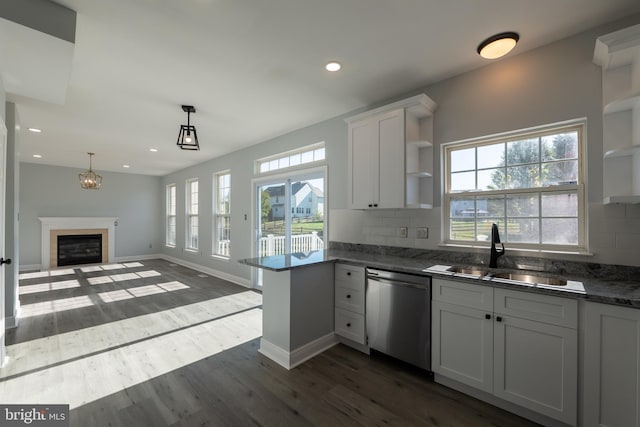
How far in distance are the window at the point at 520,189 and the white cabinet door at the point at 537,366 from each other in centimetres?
84

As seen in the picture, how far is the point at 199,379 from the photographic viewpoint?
2.24 m

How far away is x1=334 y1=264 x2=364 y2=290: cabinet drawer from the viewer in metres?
2.68

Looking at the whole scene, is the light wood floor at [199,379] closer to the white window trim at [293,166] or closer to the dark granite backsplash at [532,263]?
the dark granite backsplash at [532,263]

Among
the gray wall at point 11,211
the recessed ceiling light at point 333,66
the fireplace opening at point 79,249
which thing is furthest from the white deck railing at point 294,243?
the fireplace opening at point 79,249

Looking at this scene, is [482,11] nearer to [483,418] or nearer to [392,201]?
[392,201]

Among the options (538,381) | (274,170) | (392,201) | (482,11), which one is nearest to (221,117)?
(274,170)

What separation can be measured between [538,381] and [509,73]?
2402 mm

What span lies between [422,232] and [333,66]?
1.87 metres

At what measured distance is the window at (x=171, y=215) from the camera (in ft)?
26.6

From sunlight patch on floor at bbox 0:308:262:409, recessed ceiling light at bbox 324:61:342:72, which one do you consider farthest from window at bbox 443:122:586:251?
sunlight patch on floor at bbox 0:308:262:409

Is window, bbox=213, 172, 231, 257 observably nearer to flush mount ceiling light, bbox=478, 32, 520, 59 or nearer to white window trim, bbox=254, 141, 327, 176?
white window trim, bbox=254, 141, 327, 176

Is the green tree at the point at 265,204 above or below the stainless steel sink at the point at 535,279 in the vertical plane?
above

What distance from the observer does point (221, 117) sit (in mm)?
3680

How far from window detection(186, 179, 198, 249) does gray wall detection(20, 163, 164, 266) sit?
200 centimetres
